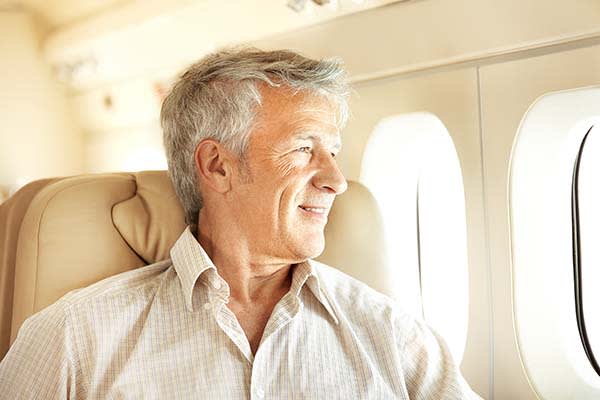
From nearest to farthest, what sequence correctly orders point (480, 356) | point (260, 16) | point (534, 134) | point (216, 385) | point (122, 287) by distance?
point (216, 385), point (122, 287), point (534, 134), point (480, 356), point (260, 16)

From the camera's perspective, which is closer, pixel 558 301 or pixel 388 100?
pixel 558 301

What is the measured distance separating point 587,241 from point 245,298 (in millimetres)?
1186

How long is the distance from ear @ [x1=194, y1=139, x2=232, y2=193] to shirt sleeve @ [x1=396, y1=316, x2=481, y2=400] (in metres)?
0.53

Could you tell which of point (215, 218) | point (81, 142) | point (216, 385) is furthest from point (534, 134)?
point (81, 142)

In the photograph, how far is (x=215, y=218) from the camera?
1.92 m

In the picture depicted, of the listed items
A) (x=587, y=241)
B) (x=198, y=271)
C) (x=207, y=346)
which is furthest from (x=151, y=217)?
(x=587, y=241)

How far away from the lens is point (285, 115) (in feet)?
6.06

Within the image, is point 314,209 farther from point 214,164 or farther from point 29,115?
point 29,115

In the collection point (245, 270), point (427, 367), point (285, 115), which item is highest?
point (285, 115)

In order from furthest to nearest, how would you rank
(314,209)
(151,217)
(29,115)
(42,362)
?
(29,115) → (151,217) → (314,209) → (42,362)

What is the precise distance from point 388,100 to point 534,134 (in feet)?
1.78

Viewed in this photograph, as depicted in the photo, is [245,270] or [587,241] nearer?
[245,270]

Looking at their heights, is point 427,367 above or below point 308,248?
below

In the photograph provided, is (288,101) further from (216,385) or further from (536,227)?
(536,227)
